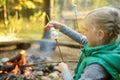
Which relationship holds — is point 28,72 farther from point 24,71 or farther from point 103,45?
point 103,45

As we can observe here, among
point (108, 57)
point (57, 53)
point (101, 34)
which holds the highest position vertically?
point (101, 34)

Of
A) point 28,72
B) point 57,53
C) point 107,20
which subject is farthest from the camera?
point 57,53

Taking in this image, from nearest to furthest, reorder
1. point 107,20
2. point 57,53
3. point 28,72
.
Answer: point 107,20
point 28,72
point 57,53

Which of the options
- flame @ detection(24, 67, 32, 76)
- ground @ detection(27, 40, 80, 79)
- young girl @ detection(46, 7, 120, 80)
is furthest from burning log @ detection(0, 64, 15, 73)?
young girl @ detection(46, 7, 120, 80)

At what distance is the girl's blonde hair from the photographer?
1645mm

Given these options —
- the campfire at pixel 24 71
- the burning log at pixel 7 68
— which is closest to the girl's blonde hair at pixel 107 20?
the campfire at pixel 24 71

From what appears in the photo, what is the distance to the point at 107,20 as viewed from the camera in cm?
164

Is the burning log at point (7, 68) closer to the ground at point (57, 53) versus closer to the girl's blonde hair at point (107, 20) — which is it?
the ground at point (57, 53)

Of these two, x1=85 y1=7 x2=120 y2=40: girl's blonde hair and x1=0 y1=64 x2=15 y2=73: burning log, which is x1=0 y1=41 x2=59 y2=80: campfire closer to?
x1=0 y1=64 x2=15 y2=73: burning log

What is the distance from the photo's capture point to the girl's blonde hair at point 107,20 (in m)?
1.64

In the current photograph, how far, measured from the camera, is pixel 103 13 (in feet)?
5.45

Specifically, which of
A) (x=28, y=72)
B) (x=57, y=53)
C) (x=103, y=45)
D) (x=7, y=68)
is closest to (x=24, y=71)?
(x=28, y=72)

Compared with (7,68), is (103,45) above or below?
above

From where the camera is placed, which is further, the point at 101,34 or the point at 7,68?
the point at 7,68
